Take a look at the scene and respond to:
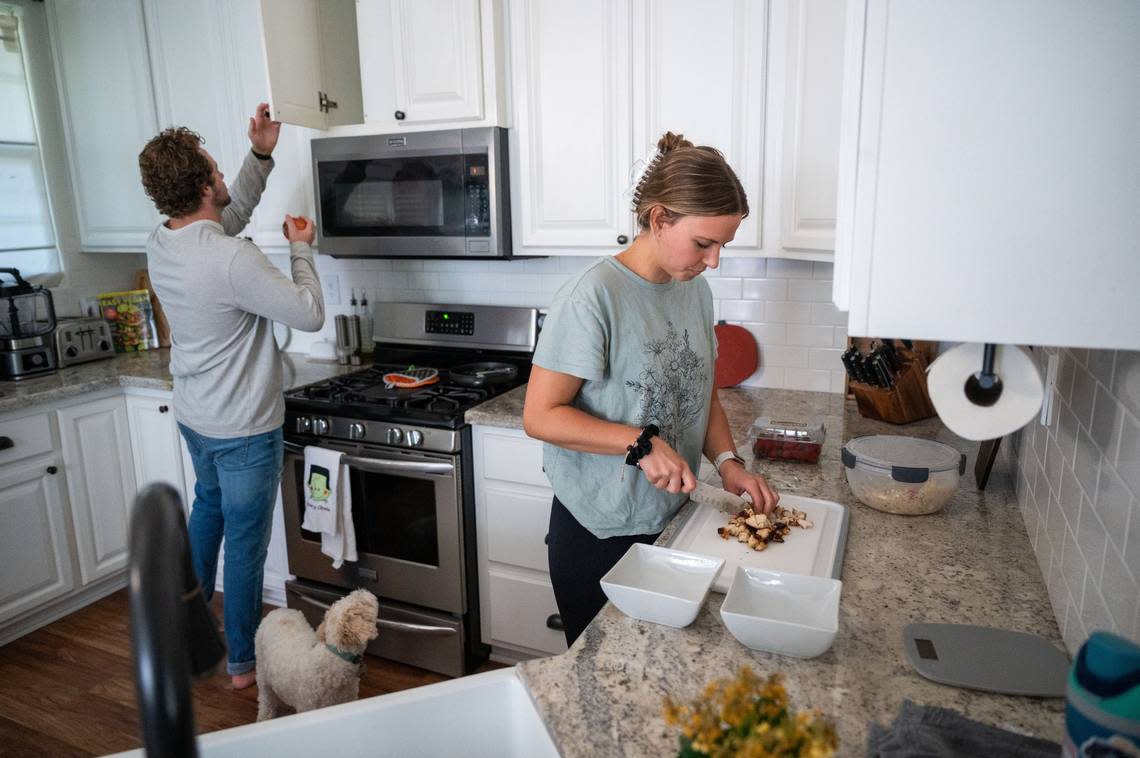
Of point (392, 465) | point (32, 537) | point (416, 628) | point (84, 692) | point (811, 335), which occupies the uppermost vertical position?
point (811, 335)

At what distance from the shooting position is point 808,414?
229cm

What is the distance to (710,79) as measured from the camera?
2.13 m

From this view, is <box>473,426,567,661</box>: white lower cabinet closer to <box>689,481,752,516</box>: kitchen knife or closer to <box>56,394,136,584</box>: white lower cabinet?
<box>689,481,752,516</box>: kitchen knife

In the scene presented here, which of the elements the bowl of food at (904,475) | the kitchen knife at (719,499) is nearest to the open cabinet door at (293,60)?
the kitchen knife at (719,499)

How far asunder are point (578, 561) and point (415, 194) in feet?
5.05

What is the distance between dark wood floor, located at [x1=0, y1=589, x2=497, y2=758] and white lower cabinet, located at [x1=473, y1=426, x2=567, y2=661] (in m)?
0.24

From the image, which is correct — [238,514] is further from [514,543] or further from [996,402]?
[996,402]

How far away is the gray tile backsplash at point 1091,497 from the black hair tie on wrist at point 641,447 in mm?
629

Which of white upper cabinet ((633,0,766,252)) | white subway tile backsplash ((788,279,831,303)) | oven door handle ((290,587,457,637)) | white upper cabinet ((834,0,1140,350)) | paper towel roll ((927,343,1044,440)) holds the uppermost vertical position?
white upper cabinet ((633,0,766,252))

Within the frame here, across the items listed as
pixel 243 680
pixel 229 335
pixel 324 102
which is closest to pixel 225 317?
pixel 229 335

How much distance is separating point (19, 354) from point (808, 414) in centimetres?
288

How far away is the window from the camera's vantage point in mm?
3162

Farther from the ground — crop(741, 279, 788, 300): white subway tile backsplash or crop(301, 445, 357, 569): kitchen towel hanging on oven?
crop(741, 279, 788, 300): white subway tile backsplash

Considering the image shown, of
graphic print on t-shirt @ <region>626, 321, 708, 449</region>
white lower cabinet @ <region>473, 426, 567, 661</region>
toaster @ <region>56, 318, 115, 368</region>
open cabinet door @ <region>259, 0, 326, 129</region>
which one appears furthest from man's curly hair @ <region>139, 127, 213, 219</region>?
graphic print on t-shirt @ <region>626, 321, 708, 449</region>
